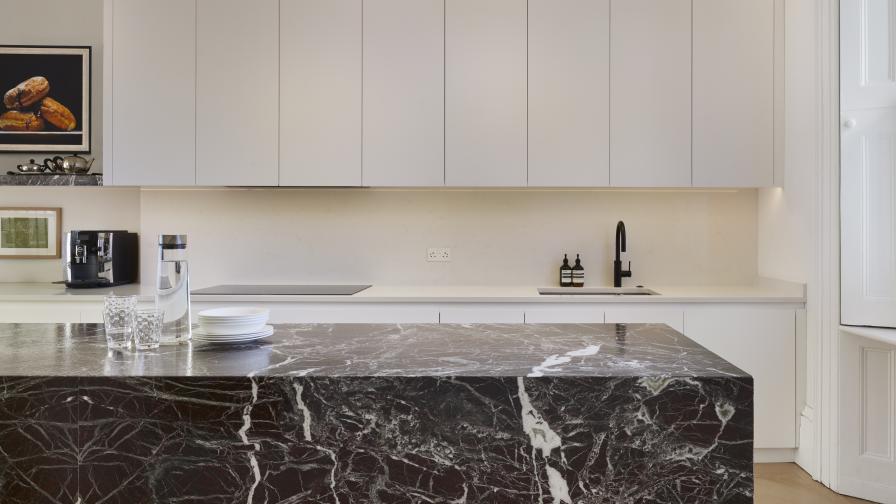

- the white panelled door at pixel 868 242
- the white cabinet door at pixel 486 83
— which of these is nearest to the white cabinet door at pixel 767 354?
the white panelled door at pixel 868 242

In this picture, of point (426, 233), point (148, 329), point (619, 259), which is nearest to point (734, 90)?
point (619, 259)

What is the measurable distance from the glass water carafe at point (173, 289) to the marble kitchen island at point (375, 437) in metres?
0.32

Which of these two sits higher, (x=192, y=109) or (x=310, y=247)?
(x=192, y=109)

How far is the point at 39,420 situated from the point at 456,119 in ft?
7.72

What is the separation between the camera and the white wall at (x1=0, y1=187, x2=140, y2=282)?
3576 mm

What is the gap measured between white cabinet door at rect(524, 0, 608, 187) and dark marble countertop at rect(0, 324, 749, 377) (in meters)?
1.51

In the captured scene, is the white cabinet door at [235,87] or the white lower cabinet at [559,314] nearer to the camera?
the white lower cabinet at [559,314]

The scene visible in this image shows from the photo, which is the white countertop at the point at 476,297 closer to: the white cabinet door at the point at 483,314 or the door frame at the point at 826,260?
the white cabinet door at the point at 483,314

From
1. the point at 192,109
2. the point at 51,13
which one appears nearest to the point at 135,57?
the point at 192,109

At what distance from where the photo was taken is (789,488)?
2680 mm

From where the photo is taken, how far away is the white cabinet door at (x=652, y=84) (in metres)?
3.09

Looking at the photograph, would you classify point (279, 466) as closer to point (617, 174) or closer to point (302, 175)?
point (302, 175)

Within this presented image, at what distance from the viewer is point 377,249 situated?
3537 millimetres

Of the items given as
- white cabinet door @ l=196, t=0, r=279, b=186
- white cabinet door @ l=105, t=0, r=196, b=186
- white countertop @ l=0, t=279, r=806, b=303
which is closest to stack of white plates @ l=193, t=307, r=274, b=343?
white countertop @ l=0, t=279, r=806, b=303
